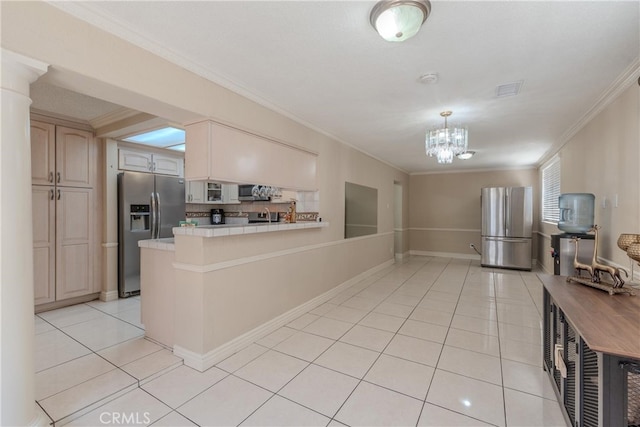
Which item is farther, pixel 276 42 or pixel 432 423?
pixel 276 42

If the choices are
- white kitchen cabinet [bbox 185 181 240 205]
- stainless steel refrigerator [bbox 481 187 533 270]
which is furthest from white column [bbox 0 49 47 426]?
stainless steel refrigerator [bbox 481 187 533 270]

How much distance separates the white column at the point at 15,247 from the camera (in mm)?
1333

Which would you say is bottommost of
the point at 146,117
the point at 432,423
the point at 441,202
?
the point at 432,423

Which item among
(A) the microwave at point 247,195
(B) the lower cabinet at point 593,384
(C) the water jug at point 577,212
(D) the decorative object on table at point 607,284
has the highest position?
(A) the microwave at point 247,195

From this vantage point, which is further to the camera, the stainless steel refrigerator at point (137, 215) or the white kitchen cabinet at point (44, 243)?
the stainless steel refrigerator at point (137, 215)

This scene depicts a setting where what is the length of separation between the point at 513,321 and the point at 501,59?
9.07ft

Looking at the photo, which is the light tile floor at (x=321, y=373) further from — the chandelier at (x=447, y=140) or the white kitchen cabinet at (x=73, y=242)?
the chandelier at (x=447, y=140)

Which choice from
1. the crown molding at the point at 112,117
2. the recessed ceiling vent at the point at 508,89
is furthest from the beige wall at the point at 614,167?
the crown molding at the point at 112,117

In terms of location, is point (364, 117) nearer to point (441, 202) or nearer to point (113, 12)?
point (113, 12)

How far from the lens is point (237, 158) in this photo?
2584 millimetres

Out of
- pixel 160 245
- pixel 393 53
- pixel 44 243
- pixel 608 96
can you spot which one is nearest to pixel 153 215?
pixel 44 243

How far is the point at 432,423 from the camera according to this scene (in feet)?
5.54

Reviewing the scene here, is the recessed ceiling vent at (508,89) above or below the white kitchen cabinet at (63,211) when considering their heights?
above

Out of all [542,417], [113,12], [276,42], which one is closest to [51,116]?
[113,12]
